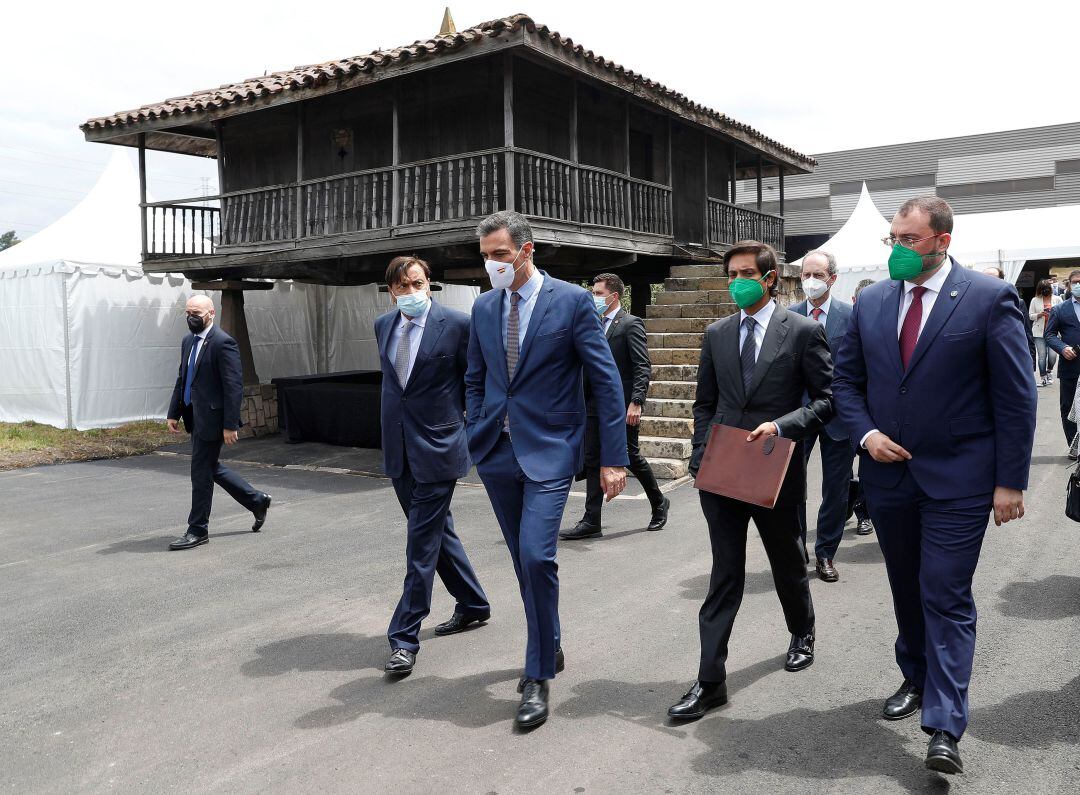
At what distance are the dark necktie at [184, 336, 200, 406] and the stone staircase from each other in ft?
14.4

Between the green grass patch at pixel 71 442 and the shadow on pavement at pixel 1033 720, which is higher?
the green grass patch at pixel 71 442

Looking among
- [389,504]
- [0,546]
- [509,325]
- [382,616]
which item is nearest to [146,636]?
[382,616]

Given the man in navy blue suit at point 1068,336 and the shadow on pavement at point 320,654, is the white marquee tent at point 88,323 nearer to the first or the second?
the shadow on pavement at point 320,654

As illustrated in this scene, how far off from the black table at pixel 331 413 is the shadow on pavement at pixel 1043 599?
879 cm

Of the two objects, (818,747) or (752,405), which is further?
(752,405)

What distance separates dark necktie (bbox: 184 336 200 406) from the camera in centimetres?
703

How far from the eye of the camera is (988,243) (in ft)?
65.8

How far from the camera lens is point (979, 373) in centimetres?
310

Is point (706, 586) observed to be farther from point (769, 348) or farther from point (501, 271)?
point (501, 271)

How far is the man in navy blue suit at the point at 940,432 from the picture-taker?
3.00 m

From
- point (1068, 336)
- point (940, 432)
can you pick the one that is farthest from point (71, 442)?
point (1068, 336)

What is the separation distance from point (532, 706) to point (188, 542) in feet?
14.5

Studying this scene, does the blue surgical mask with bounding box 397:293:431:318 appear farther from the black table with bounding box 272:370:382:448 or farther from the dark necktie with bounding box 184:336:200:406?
the black table with bounding box 272:370:382:448

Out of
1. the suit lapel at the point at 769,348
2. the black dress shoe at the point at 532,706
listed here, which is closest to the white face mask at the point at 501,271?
the suit lapel at the point at 769,348
